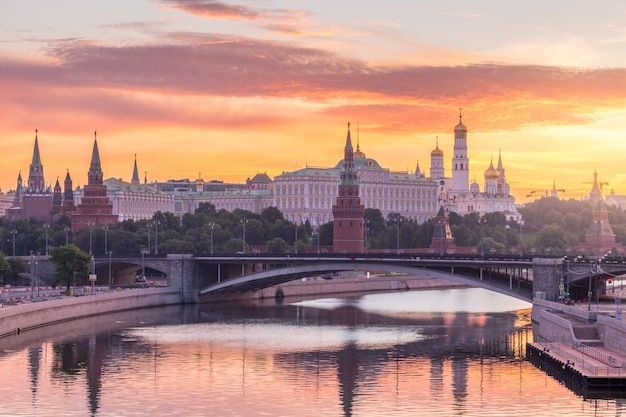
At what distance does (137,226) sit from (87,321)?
9039cm

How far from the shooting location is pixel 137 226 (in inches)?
7677

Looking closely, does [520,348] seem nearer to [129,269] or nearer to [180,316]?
[180,316]

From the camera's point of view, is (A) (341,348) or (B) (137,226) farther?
(B) (137,226)

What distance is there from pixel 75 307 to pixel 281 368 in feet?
105

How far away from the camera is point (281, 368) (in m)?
78.8

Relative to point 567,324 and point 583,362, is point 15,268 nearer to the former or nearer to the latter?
point 567,324

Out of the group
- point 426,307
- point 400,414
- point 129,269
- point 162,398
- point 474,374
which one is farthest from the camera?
point 129,269

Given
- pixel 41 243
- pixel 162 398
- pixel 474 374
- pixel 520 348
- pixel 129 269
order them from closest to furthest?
pixel 162 398
pixel 474 374
pixel 520 348
pixel 129 269
pixel 41 243

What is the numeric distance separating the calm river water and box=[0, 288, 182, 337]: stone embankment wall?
116cm

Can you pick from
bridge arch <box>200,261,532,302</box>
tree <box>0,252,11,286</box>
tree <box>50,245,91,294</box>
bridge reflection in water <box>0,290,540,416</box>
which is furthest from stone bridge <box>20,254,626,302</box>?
tree <box>0,252,11,286</box>

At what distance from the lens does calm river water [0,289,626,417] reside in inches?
2564

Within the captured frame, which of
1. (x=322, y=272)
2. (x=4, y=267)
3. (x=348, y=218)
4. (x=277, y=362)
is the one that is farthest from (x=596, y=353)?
(x=348, y=218)

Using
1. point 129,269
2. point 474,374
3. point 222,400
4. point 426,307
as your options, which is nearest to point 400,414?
point 222,400

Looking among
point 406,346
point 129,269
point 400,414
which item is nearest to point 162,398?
point 400,414
